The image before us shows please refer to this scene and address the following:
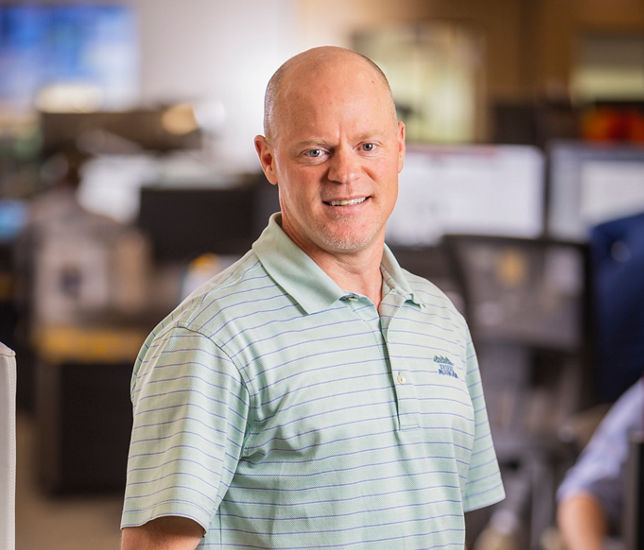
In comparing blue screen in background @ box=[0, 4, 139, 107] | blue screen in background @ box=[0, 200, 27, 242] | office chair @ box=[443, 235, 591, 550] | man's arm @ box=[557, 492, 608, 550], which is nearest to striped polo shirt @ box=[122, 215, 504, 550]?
man's arm @ box=[557, 492, 608, 550]

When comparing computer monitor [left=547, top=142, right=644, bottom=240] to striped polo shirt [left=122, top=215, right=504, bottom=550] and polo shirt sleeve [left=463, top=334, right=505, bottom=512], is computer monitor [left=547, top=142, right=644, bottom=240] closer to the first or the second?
polo shirt sleeve [left=463, top=334, right=505, bottom=512]

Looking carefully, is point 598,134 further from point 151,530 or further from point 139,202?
point 151,530

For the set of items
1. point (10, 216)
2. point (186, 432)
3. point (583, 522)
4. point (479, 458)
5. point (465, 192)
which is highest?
point (186, 432)

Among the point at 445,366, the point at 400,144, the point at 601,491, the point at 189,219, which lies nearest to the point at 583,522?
the point at 601,491

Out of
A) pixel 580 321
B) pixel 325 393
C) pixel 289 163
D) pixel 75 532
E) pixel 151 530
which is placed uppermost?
pixel 289 163

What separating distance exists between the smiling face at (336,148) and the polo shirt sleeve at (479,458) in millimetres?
214

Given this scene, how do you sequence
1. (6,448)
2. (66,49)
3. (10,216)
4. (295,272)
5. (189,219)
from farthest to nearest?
(66,49)
(10,216)
(189,219)
(295,272)
(6,448)

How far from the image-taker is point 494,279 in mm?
3174

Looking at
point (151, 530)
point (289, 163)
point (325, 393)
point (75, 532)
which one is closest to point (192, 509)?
point (151, 530)

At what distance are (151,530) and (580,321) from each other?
92.2 inches

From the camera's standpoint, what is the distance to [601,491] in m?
2.00

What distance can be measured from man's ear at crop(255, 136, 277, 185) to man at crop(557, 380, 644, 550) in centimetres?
119

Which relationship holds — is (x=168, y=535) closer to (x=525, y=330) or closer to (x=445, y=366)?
(x=445, y=366)

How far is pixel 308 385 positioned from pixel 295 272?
12cm
